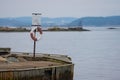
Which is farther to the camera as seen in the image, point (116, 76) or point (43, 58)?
point (116, 76)

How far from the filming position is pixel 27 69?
23328mm

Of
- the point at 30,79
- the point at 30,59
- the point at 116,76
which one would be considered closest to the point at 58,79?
the point at 30,79

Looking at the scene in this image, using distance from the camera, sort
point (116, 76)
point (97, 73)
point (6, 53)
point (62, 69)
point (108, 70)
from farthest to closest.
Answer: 1. point (108, 70)
2. point (97, 73)
3. point (116, 76)
4. point (6, 53)
5. point (62, 69)

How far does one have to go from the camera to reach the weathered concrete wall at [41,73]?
22891 millimetres

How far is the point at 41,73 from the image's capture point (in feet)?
79.5

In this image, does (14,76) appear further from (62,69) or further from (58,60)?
(58,60)

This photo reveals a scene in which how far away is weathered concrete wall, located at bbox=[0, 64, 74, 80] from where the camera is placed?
→ 75.1 ft

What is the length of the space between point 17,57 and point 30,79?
5.27m

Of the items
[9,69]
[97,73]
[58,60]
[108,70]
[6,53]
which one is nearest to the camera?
[9,69]

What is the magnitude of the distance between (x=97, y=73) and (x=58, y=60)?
18345 mm

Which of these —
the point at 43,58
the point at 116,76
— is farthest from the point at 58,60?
the point at 116,76

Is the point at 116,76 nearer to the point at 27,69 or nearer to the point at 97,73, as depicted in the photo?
the point at 97,73

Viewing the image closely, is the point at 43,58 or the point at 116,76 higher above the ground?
the point at 43,58

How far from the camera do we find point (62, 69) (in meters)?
25.3
